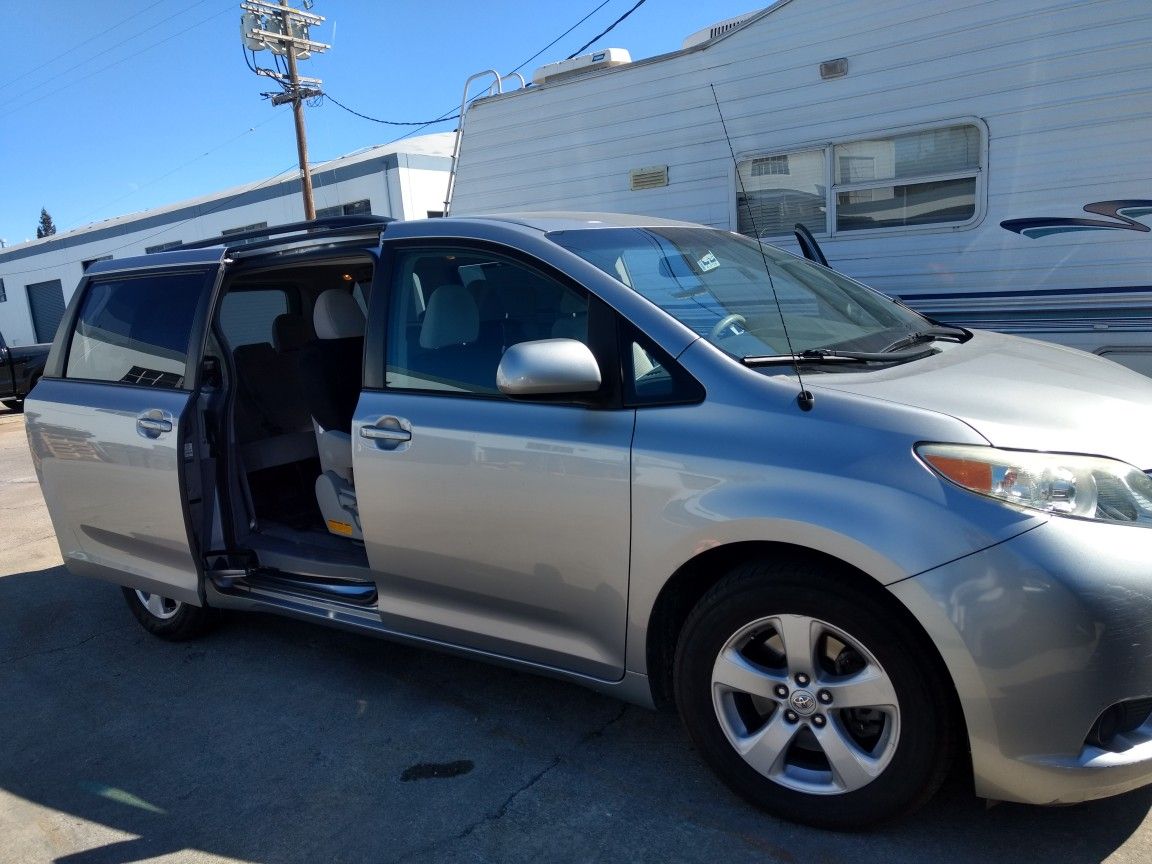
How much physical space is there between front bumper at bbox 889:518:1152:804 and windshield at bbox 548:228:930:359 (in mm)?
953

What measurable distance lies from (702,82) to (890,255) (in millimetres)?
1803

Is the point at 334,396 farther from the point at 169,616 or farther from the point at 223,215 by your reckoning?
the point at 223,215

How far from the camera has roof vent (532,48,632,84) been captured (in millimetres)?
6734

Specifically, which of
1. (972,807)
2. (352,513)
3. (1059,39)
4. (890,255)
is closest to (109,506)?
(352,513)

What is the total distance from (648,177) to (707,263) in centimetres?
338

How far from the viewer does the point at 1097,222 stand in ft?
15.7

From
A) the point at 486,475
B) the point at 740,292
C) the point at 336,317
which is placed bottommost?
the point at 486,475

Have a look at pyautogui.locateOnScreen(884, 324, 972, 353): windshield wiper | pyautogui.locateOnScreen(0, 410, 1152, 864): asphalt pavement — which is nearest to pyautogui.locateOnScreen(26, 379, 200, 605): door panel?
pyautogui.locateOnScreen(0, 410, 1152, 864): asphalt pavement

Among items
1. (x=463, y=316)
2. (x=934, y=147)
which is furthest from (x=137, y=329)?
(x=934, y=147)

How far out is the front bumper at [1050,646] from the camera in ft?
7.09

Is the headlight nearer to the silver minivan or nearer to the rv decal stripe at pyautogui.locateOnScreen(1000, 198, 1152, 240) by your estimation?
the silver minivan

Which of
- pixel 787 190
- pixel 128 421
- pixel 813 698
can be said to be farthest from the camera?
pixel 787 190

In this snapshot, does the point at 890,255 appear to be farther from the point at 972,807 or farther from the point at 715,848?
the point at 715,848

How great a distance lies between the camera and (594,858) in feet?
8.63
